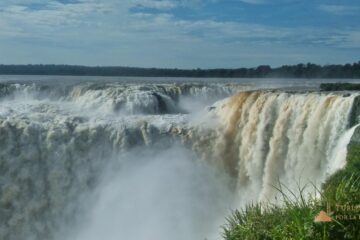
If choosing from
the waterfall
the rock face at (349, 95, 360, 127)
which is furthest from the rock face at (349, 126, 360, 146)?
the rock face at (349, 95, 360, 127)

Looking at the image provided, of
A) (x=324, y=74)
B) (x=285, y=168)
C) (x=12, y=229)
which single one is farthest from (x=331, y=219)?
(x=324, y=74)

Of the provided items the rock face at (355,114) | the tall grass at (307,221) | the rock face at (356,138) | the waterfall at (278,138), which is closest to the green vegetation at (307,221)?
the tall grass at (307,221)

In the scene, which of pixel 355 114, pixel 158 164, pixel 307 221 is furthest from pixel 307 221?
pixel 158 164

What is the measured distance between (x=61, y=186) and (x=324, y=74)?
130ft

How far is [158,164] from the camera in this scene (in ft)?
64.2

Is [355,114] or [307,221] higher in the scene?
[355,114]

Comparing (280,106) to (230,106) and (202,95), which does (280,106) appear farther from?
(202,95)

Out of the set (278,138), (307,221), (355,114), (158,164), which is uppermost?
(355,114)

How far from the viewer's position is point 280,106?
1789 centimetres

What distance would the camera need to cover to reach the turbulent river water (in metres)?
16.5

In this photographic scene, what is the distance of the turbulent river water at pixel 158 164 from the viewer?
16531 mm

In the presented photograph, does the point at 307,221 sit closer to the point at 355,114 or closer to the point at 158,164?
the point at 355,114

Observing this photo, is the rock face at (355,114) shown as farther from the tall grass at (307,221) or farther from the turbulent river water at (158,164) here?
the tall grass at (307,221)

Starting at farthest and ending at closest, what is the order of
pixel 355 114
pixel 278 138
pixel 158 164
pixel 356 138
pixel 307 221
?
pixel 158 164, pixel 278 138, pixel 355 114, pixel 356 138, pixel 307 221
